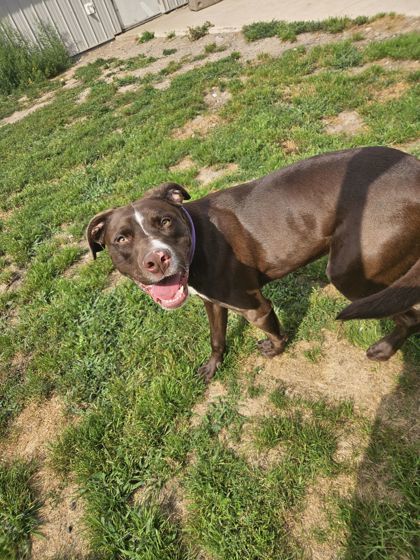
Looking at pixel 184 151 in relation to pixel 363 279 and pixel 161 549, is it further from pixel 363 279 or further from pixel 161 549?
pixel 161 549

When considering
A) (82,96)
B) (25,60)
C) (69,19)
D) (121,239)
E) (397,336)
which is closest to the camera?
(121,239)

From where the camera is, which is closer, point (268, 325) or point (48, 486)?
point (48, 486)

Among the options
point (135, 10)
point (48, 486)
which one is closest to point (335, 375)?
point (48, 486)

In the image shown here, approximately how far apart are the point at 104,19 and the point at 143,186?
13.9 meters

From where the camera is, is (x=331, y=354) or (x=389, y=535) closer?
(x=389, y=535)

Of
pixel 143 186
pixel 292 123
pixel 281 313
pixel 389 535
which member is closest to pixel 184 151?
pixel 143 186

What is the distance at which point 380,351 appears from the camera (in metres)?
2.83

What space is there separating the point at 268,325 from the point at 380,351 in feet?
2.78

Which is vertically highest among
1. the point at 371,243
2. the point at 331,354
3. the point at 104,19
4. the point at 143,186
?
the point at 104,19

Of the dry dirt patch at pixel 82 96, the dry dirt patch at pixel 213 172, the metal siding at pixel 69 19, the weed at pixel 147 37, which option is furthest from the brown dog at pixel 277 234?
the metal siding at pixel 69 19

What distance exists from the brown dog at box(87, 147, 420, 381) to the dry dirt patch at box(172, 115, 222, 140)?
411cm

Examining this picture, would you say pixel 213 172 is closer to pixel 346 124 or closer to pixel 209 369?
pixel 346 124

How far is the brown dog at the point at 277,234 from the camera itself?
2389mm

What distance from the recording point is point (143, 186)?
5758mm
